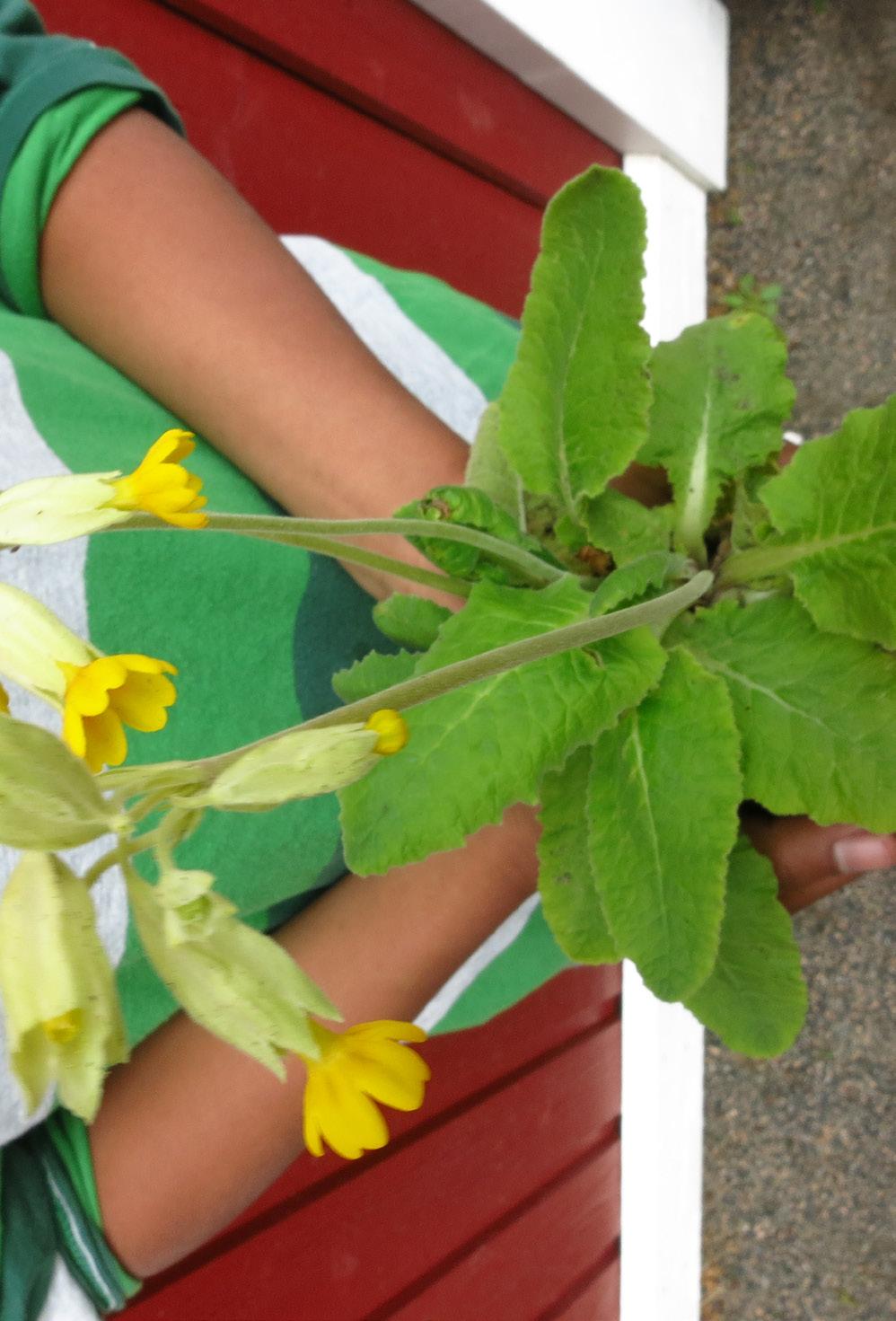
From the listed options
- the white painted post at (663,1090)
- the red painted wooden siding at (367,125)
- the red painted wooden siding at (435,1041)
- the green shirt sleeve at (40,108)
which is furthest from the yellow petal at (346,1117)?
the white painted post at (663,1090)

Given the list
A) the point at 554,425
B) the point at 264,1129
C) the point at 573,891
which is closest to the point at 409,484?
the point at 554,425

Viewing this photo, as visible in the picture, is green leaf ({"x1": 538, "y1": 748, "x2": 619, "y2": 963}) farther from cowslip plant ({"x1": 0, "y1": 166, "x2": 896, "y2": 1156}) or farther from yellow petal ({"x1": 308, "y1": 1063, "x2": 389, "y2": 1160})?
yellow petal ({"x1": 308, "y1": 1063, "x2": 389, "y2": 1160})

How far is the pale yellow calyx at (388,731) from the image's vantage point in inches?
10.2

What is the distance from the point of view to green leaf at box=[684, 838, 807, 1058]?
20.8 inches

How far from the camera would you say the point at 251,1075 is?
0.55 metres

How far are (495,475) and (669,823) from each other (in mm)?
186

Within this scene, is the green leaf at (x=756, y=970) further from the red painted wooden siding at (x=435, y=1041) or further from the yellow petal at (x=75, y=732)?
the red painted wooden siding at (x=435, y=1041)

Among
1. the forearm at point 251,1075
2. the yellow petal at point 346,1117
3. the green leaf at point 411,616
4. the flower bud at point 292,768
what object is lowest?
the forearm at point 251,1075

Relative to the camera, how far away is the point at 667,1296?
144cm

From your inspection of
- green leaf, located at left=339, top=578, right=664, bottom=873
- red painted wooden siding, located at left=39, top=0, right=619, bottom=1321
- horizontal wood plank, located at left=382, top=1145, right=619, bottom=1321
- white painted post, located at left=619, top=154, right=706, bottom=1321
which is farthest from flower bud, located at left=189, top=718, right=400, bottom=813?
white painted post, located at left=619, top=154, right=706, bottom=1321

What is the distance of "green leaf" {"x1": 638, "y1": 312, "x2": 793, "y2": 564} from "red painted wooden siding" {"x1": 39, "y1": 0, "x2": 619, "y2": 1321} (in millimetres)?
554

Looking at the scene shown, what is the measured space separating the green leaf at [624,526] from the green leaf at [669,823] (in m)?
0.06

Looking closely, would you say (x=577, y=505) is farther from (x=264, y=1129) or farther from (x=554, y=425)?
(x=264, y=1129)

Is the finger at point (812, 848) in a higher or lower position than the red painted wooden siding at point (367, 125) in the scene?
lower
